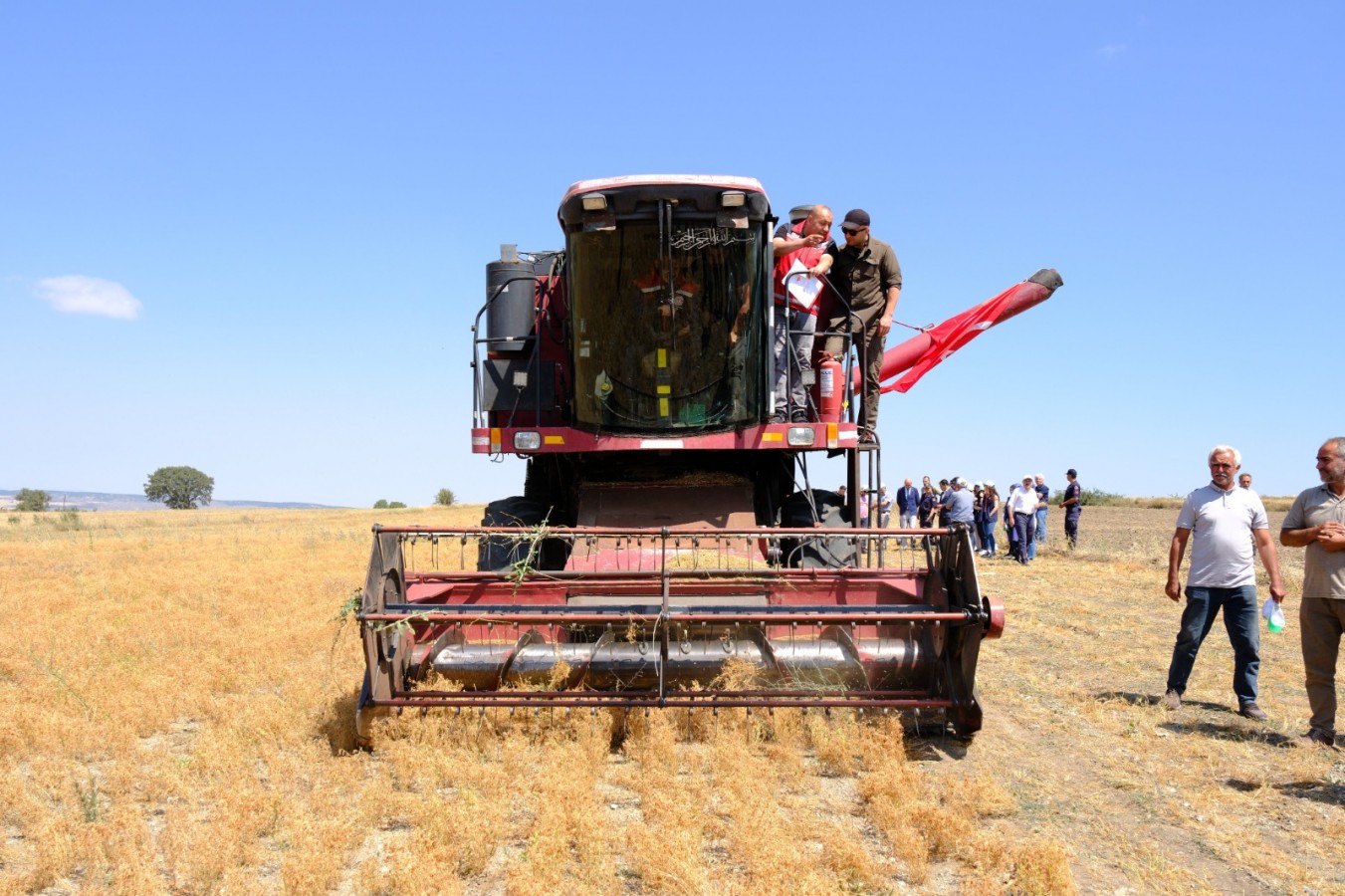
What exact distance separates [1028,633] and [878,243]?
4.03m

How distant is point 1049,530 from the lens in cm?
2883

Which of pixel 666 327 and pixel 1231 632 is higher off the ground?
pixel 666 327

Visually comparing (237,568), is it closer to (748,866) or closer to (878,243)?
(878,243)

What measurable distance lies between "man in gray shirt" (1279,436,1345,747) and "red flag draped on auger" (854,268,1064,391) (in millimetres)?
4716

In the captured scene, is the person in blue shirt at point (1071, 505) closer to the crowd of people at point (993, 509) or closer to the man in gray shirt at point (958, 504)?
the crowd of people at point (993, 509)

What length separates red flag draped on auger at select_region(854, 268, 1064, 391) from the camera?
10.4 metres

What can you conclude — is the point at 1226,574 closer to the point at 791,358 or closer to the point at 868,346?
the point at 868,346

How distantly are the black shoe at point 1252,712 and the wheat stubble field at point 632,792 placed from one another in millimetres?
134

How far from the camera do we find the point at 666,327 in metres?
7.38

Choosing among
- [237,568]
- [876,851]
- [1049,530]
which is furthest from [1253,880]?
[1049,530]

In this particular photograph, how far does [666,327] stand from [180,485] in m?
91.1

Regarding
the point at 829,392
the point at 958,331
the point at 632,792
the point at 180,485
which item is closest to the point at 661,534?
the point at 632,792

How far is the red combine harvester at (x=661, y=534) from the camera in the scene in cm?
513

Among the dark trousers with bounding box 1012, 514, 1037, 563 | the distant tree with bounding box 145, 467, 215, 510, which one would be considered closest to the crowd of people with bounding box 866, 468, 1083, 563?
the dark trousers with bounding box 1012, 514, 1037, 563
